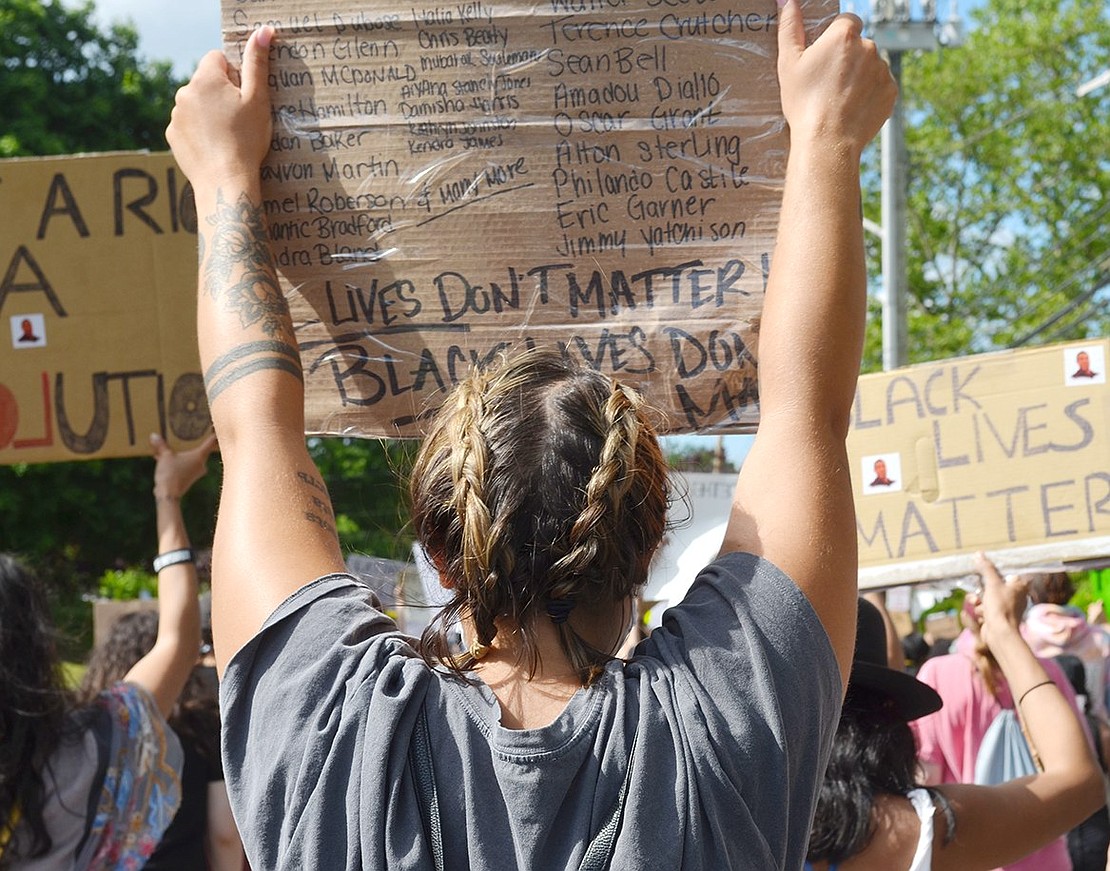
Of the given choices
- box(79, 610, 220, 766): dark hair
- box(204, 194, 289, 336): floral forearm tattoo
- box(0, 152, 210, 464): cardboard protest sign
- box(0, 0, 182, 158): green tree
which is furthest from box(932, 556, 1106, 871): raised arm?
box(0, 0, 182, 158): green tree

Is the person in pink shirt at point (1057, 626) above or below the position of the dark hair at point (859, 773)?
below

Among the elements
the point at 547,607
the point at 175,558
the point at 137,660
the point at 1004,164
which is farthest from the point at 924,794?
the point at 1004,164

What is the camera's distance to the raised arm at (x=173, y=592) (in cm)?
304

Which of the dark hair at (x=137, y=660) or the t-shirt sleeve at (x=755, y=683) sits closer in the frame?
the t-shirt sleeve at (x=755, y=683)

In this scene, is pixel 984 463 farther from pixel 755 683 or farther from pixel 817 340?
pixel 755 683

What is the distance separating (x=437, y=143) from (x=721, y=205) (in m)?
0.47

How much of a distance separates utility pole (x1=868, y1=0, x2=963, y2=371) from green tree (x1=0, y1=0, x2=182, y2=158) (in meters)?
9.40

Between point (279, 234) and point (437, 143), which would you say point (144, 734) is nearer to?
point (279, 234)

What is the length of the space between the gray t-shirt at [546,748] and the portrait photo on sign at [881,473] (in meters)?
2.54

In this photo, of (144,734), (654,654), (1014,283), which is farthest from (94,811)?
(1014,283)

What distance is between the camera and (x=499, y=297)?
2.14 metres

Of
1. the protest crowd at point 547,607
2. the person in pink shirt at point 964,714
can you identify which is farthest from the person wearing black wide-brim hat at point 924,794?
the person in pink shirt at point 964,714

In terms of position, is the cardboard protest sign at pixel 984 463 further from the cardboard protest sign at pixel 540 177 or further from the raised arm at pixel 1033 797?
the cardboard protest sign at pixel 540 177

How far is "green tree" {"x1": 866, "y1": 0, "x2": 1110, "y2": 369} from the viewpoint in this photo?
23938 mm
